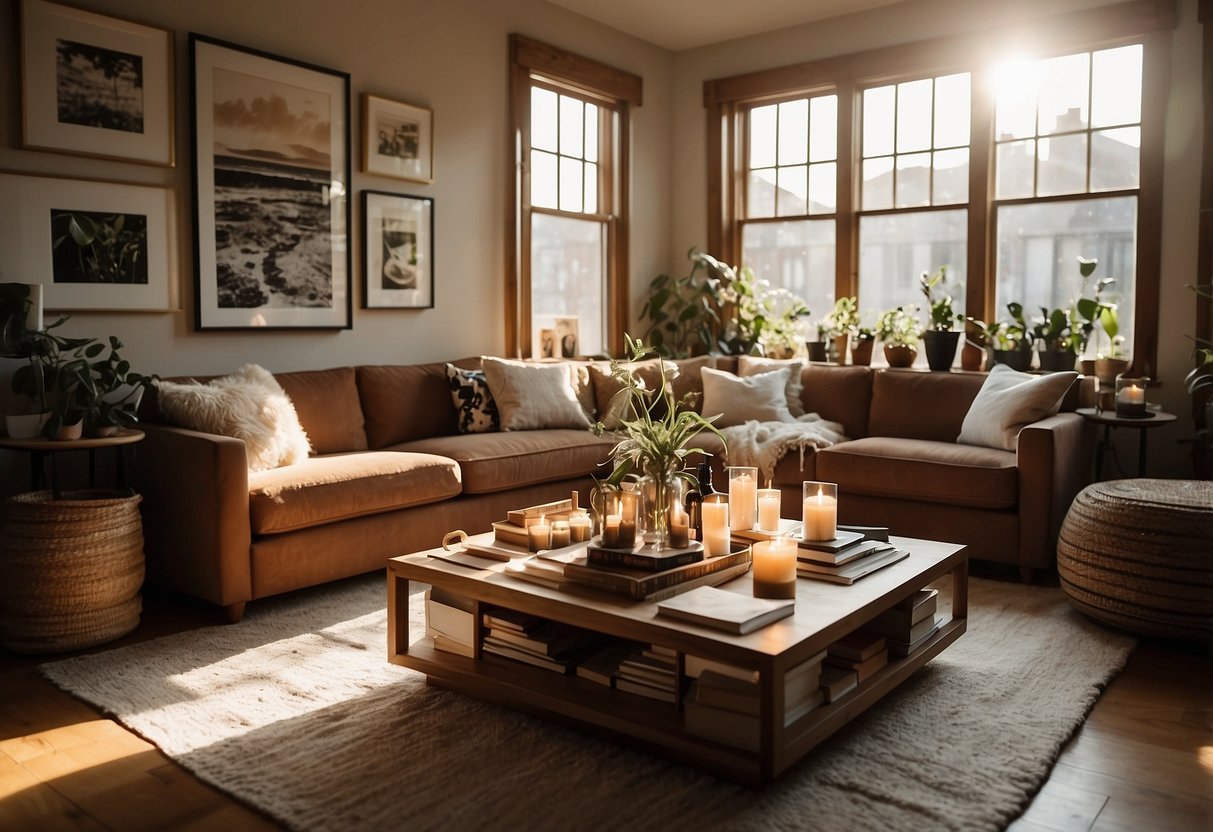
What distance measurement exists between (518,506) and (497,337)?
139 cm

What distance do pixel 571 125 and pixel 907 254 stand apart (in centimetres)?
207

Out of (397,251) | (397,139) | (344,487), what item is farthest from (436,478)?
(397,139)

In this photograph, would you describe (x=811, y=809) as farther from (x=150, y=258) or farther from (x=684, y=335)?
(x=684, y=335)

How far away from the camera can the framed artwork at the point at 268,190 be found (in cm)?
392

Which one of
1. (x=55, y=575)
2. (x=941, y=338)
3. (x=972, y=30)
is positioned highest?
(x=972, y=30)

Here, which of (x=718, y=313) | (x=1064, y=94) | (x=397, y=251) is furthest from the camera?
(x=718, y=313)

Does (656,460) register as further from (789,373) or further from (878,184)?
(878,184)

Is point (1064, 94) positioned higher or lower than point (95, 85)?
higher

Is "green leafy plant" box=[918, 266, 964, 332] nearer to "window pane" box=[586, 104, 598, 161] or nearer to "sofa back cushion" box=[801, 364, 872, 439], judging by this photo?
"sofa back cushion" box=[801, 364, 872, 439]

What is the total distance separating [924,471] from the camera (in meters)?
3.98

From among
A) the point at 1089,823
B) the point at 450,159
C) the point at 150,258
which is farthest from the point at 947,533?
the point at 150,258

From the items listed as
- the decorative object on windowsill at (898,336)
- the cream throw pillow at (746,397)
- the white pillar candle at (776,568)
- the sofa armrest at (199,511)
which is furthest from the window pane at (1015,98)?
the sofa armrest at (199,511)

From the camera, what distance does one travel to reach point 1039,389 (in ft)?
13.5

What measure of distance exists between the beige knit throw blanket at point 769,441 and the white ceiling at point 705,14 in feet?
7.89
